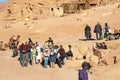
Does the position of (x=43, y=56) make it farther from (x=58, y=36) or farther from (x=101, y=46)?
(x=58, y=36)

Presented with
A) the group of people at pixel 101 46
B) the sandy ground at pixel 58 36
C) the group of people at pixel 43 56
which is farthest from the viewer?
the group of people at pixel 101 46

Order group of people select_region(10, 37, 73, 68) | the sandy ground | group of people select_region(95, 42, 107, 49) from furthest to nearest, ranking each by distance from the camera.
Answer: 1. group of people select_region(95, 42, 107, 49)
2. group of people select_region(10, 37, 73, 68)
3. the sandy ground

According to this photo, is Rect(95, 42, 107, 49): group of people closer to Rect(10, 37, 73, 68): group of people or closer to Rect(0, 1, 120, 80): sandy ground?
Rect(0, 1, 120, 80): sandy ground

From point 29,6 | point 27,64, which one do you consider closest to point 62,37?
point 27,64

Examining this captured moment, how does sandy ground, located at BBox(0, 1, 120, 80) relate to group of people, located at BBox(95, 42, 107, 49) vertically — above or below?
below

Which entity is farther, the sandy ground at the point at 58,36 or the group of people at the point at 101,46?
the group of people at the point at 101,46

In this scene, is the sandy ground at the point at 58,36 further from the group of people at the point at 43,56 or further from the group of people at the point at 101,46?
the group of people at the point at 101,46

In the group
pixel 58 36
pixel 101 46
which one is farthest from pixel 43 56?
pixel 58 36

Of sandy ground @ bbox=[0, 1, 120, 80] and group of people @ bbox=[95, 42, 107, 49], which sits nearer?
sandy ground @ bbox=[0, 1, 120, 80]

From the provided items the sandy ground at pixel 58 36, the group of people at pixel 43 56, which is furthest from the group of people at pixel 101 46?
the group of people at pixel 43 56

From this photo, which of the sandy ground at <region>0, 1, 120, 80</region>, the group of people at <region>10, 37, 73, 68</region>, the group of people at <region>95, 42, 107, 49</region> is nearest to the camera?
the sandy ground at <region>0, 1, 120, 80</region>

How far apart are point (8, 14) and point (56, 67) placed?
119 feet

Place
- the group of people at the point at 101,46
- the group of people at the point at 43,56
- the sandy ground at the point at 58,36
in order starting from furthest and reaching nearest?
the group of people at the point at 101,46 → the group of people at the point at 43,56 → the sandy ground at the point at 58,36

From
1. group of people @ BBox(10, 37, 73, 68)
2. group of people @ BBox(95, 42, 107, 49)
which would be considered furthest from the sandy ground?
group of people @ BBox(95, 42, 107, 49)
